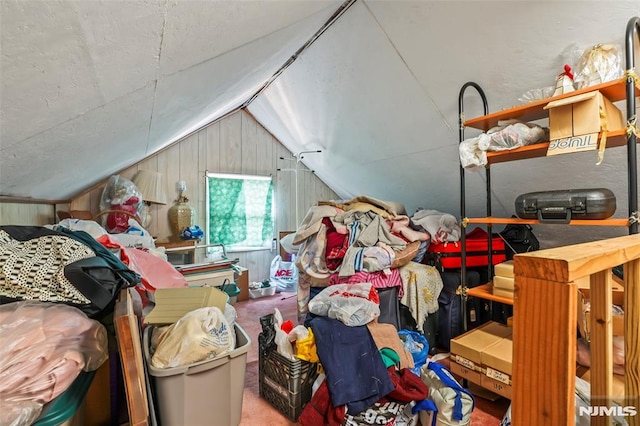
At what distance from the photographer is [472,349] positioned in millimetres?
1688

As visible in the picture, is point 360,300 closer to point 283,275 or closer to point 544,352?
point 544,352

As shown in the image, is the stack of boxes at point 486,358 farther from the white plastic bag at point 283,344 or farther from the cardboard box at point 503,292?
the white plastic bag at point 283,344

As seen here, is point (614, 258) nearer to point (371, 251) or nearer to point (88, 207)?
point (371, 251)

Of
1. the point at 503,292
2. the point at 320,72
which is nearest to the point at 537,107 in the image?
the point at 503,292

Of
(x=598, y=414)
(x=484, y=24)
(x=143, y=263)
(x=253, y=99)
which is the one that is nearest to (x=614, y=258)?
(x=598, y=414)

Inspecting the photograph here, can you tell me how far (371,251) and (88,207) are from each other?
3.01 m

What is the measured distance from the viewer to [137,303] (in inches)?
59.5

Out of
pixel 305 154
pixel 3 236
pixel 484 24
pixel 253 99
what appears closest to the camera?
pixel 3 236

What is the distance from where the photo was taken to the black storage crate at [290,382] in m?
1.52

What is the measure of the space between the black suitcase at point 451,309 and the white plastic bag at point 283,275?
2.16 meters

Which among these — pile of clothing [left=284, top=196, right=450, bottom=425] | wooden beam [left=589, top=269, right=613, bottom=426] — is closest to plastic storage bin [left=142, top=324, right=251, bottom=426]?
pile of clothing [left=284, top=196, right=450, bottom=425]

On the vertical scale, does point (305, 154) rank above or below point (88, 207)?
above

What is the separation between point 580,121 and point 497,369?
1294mm

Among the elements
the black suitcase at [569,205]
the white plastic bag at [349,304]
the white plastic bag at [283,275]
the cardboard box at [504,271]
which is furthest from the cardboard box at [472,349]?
the white plastic bag at [283,275]
